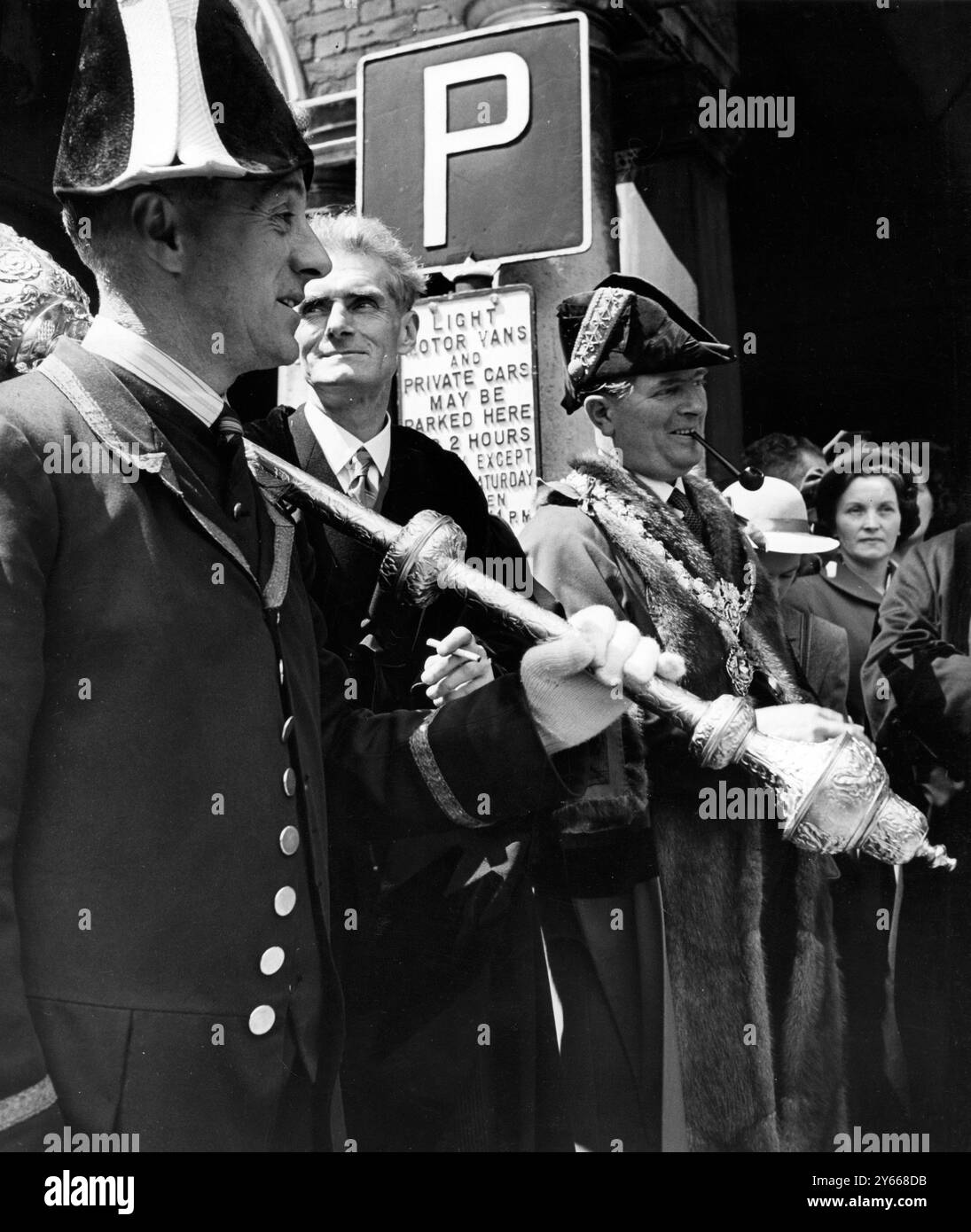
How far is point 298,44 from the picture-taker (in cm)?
339

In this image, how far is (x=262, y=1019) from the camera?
1890 mm

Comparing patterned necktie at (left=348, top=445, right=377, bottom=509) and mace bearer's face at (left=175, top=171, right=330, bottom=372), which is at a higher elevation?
mace bearer's face at (left=175, top=171, right=330, bottom=372)

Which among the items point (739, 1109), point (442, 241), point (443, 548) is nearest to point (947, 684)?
point (739, 1109)

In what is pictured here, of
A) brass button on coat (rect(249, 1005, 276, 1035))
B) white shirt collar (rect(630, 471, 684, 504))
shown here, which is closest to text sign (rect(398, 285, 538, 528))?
white shirt collar (rect(630, 471, 684, 504))

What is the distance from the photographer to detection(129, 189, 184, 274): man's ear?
6.66 ft

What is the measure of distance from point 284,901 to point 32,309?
115 cm

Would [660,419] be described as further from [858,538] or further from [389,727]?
[389,727]

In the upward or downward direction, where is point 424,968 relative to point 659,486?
downward

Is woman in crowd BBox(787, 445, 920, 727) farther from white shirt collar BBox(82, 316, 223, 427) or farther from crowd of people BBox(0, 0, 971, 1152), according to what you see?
white shirt collar BBox(82, 316, 223, 427)

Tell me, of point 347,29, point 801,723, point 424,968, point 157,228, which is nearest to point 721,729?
point 801,723

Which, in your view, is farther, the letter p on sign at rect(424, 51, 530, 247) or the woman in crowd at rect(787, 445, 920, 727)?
the letter p on sign at rect(424, 51, 530, 247)

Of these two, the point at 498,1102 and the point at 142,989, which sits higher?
the point at 142,989

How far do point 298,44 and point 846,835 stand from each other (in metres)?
2.30
